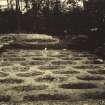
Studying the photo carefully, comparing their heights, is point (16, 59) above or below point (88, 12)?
below

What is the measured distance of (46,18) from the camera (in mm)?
11016

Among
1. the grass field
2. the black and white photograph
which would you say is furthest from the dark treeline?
the grass field

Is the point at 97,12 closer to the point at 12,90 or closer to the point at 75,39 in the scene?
the point at 75,39

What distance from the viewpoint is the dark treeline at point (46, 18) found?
421 inches

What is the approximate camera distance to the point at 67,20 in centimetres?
1092

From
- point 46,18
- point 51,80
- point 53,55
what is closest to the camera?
point 51,80

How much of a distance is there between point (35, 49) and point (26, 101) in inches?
185

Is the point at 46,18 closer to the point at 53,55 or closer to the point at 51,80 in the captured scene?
the point at 53,55

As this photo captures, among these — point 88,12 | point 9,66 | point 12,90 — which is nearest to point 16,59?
point 9,66

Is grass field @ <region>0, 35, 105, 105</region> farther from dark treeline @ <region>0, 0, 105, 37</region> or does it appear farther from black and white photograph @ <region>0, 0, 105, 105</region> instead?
dark treeline @ <region>0, 0, 105, 37</region>

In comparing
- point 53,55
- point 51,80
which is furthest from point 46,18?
point 51,80

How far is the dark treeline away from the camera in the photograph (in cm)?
1070

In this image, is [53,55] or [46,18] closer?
[53,55]

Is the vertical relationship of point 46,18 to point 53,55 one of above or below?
above
